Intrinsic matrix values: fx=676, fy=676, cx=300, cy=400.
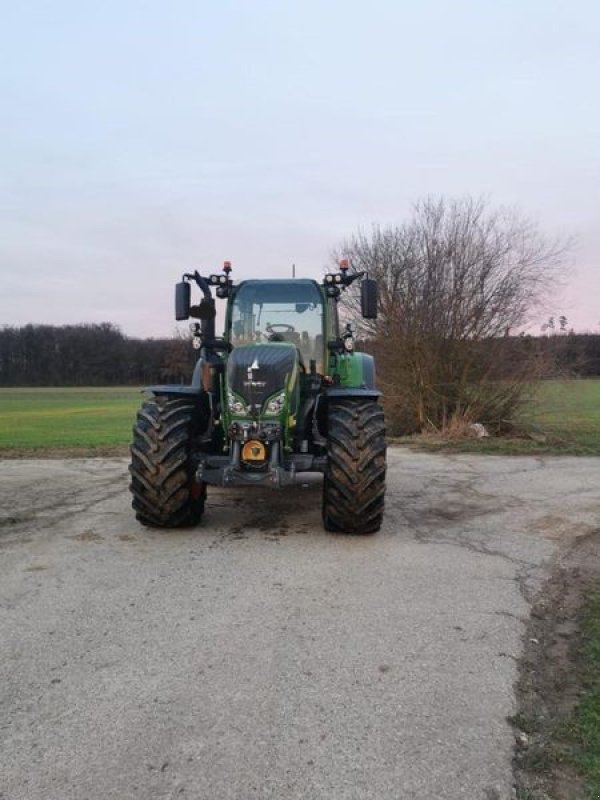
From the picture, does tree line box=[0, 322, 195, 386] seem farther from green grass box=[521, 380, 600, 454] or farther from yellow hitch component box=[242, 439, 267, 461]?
yellow hitch component box=[242, 439, 267, 461]

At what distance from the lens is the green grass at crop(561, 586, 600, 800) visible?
8.98 ft

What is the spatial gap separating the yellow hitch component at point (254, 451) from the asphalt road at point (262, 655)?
80cm

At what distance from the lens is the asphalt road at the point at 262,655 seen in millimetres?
2738

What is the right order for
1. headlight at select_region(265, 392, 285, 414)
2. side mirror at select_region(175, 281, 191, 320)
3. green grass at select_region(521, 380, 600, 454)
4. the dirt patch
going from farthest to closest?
green grass at select_region(521, 380, 600, 454), side mirror at select_region(175, 281, 191, 320), headlight at select_region(265, 392, 285, 414), the dirt patch

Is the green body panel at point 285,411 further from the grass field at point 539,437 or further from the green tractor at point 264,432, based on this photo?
the grass field at point 539,437

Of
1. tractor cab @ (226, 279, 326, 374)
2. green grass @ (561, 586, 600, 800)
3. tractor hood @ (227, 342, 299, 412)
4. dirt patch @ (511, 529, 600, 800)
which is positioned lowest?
dirt patch @ (511, 529, 600, 800)

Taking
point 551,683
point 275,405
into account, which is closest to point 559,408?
point 275,405

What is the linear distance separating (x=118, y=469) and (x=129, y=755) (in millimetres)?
9248

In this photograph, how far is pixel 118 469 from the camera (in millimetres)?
11742

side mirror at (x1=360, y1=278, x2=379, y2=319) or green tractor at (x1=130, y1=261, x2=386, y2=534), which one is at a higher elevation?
side mirror at (x1=360, y1=278, x2=379, y2=319)

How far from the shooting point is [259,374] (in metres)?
6.50

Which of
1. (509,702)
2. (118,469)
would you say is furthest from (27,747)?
(118,469)

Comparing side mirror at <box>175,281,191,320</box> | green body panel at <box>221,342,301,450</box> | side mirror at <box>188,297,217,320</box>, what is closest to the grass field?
side mirror at <box>188,297,217,320</box>

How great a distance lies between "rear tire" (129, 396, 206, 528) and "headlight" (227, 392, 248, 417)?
48 centimetres
